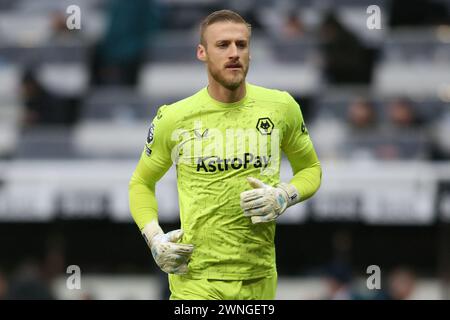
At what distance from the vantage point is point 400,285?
34.6 feet

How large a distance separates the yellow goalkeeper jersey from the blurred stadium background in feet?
12.8

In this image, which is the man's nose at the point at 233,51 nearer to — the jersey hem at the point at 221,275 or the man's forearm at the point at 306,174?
the man's forearm at the point at 306,174

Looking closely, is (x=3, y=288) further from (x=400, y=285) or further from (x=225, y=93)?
(x=225, y=93)

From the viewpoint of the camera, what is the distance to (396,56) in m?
13.6

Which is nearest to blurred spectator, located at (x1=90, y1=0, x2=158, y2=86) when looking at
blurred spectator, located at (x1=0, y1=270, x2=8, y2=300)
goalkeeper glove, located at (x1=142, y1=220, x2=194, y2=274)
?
blurred spectator, located at (x1=0, y1=270, x2=8, y2=300)

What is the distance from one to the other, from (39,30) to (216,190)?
33.0 feet

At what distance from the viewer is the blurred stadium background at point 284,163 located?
10945 millimetres

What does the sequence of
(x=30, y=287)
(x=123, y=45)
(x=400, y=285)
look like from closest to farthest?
1. (x=400, y=285)
2. (x=30, y=287)
3. (x=123, y=45)

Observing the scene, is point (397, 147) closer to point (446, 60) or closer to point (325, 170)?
point (325, 170)

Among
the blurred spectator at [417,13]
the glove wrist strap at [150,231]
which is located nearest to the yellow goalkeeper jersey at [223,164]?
the glove wrist strap at [150,231]

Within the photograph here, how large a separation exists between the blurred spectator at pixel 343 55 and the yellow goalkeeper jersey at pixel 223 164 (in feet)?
25.2

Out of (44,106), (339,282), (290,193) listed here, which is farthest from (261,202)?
(44,106)

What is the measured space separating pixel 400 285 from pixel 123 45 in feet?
16.8

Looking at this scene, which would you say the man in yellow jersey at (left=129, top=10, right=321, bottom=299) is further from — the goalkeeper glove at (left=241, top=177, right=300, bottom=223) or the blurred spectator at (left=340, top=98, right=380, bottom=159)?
the blurred spectator at (left=340, top=98, right=380, bottom=159)
